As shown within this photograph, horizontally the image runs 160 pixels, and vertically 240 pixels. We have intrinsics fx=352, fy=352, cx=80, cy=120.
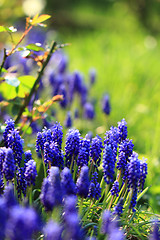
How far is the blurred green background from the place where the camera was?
14.6 ft

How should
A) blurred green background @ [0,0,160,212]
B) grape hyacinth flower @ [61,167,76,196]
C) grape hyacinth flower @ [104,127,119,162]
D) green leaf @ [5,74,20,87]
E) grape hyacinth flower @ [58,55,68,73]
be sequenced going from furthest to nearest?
1. grape hyacinth flower @ [58,55,68,73]
2. blurred green background @ [0,0,160,212]
3. green leaf @ [5,74,20,87]
4. grape hyacinth flower @ [104,127,119,162]
5. grape hyacinth flower @ [61,167,76,196]

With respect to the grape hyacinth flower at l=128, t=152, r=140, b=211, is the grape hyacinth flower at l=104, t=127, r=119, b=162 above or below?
above

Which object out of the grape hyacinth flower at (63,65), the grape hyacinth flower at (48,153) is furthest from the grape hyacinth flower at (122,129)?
the grape hyacinth flower at (63,65)

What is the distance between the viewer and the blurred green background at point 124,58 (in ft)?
14.6

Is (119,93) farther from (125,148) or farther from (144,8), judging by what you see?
(144,8)

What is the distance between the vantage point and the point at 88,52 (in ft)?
26.2

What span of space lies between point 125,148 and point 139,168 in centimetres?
17

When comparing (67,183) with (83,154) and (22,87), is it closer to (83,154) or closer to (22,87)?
(83,154)

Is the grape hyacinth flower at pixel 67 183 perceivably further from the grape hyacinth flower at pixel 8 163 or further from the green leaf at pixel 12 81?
the green leaf at pixel 12 81

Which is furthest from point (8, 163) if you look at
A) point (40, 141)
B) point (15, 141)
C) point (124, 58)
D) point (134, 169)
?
point (124, 58)

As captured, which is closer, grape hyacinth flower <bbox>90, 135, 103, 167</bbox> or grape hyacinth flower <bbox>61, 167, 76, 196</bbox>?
grape hyacinth flower <bbox>61, 167, 76, 196</bbox>

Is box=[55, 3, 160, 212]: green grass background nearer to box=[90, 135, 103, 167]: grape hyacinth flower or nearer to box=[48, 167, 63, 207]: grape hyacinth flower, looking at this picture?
box=[90, 135, 103, 167]: grape hyacinth flower

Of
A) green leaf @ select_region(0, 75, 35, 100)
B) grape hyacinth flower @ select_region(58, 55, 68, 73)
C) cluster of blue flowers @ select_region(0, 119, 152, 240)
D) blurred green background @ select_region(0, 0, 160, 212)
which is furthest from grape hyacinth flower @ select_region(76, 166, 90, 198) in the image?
grape hyacinth flower @ select_region(58, 55, 68, 73)

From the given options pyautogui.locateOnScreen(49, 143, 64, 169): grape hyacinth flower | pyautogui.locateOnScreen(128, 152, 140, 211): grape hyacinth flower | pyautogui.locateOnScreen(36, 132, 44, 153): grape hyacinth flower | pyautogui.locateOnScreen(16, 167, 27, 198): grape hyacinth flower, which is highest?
pyautogui.locateOnScreen(36, 132, 44, 153): grape hyacinth flower
